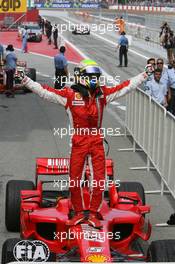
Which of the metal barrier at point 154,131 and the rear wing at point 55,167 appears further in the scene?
the metal barrier at point 154,131

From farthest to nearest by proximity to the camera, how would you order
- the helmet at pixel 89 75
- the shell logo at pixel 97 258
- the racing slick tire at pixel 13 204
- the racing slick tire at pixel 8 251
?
the racing slick tire at pixel 13 204, the helmet at pixel 89 75, the racing slick tire at pixel 8 251, the shell logo at pixel 97 258

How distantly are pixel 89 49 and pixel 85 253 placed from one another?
122ft

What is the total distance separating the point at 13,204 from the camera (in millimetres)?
8125

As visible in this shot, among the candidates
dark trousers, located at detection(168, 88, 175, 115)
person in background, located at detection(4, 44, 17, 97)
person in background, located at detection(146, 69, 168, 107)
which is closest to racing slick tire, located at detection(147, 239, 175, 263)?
person in background, located at detection(146, 69, 168, 107)

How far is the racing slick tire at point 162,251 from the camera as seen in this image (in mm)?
5996

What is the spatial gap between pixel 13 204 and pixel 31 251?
7.31 ft

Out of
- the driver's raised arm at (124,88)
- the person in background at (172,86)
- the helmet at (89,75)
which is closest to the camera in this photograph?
the helmet at (89,75)

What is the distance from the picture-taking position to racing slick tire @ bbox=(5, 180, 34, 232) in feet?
26.7

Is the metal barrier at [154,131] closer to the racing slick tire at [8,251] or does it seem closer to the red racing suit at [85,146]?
the red racing suit at [85,146]

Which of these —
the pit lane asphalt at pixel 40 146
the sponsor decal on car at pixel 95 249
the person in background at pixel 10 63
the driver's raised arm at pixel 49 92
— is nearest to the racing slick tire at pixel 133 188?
the pit lane asphalt at pixel 40 146

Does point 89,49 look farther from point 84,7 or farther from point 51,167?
point 84,7

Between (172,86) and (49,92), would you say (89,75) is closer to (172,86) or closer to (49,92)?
(49,92)

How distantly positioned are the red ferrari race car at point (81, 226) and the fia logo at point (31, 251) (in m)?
0.08

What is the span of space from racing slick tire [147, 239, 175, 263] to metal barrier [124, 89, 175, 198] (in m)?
3.39
